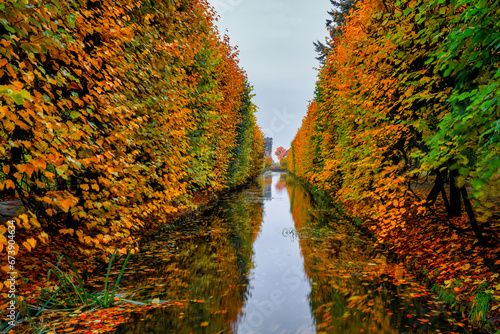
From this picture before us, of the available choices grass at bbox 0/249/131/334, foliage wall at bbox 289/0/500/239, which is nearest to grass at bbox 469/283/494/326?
foliage wall at bbox 289/0/500/239

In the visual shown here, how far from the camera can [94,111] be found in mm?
5660

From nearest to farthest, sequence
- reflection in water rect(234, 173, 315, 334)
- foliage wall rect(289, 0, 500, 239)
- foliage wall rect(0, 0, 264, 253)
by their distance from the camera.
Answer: foliage wall rect(0, 0, 264, 253) < foliage wall rect(289, 0, 500, 239) < reflection in water rect(234, 173, 315, 334)

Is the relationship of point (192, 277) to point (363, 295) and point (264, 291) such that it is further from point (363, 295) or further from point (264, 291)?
point (363, 295)

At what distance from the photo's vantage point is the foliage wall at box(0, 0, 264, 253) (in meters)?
3.29

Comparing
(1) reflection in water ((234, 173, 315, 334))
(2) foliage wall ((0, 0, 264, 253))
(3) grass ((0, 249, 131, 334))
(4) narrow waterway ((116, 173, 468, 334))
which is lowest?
(1) reflection in water ((234, 173, 315, 334))

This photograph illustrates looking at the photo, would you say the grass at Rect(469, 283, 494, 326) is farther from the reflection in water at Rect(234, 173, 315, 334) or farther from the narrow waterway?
the reflection in water at Rect(234, 173, 315, 334)

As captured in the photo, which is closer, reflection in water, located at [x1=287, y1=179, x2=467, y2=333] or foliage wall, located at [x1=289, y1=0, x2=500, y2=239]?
foliage wall, located at [x1=289, y1=0, x2=500, y2=239]

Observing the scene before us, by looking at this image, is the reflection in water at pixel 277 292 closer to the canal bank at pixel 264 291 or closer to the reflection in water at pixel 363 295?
the canal bank at pixel 264 291

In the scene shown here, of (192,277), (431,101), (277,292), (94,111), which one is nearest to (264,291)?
(277,292)

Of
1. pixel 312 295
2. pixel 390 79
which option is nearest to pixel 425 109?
pixel 390 79

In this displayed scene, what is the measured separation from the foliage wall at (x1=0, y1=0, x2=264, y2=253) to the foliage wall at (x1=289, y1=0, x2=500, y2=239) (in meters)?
5.36

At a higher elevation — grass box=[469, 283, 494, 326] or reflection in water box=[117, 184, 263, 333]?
grass box=[469, 283, 494, 326]

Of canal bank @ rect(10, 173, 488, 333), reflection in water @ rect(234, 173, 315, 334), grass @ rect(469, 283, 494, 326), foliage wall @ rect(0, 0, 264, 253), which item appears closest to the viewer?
foliage wall @ rect(0, 0, 264, 253)

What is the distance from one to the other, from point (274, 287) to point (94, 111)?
223 inches
